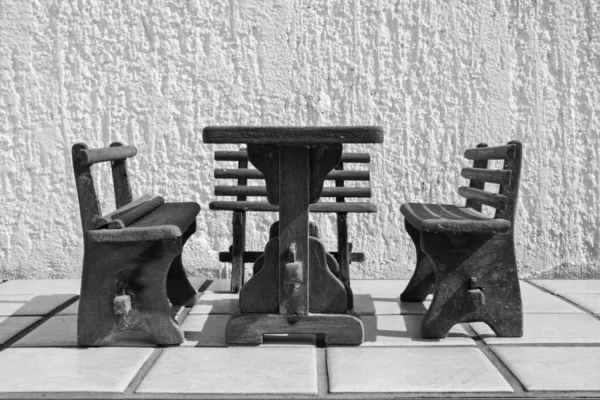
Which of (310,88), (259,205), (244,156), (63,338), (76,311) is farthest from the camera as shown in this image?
(310,88)

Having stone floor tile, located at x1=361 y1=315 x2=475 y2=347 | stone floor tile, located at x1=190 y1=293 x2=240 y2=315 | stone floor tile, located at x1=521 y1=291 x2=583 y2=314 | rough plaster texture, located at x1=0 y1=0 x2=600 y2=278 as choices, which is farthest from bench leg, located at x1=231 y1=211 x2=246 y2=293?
stone floor tile, located at x1=521 y1=291 x2=583 y2=314

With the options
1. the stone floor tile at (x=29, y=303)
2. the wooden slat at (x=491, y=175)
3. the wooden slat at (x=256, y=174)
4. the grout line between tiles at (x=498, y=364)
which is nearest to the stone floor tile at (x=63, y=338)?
the stone floor tile at (x=29, y=303)

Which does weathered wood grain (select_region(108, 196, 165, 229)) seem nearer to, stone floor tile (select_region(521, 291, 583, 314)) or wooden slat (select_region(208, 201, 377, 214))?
wooden slat (select_region(208, 201, 377, 214))

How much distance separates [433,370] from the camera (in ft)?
8.43

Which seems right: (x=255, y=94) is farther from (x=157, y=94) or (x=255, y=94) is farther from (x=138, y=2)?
(x=138, y=2)

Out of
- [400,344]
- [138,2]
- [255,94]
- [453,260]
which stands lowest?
[400,344]

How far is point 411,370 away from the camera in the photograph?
257 centimetres

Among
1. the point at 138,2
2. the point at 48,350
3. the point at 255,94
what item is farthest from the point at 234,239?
the point at 138,2

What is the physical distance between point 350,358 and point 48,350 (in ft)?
3.81

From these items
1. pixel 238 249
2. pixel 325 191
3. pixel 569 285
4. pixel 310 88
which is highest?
pixel 310 88

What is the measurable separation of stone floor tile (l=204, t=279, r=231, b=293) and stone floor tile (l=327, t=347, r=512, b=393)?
1.29 m

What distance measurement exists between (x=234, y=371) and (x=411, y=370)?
613 mm

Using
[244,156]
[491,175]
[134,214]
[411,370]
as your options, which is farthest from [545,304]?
[134,214]

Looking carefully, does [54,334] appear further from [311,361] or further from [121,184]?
[311,361]
